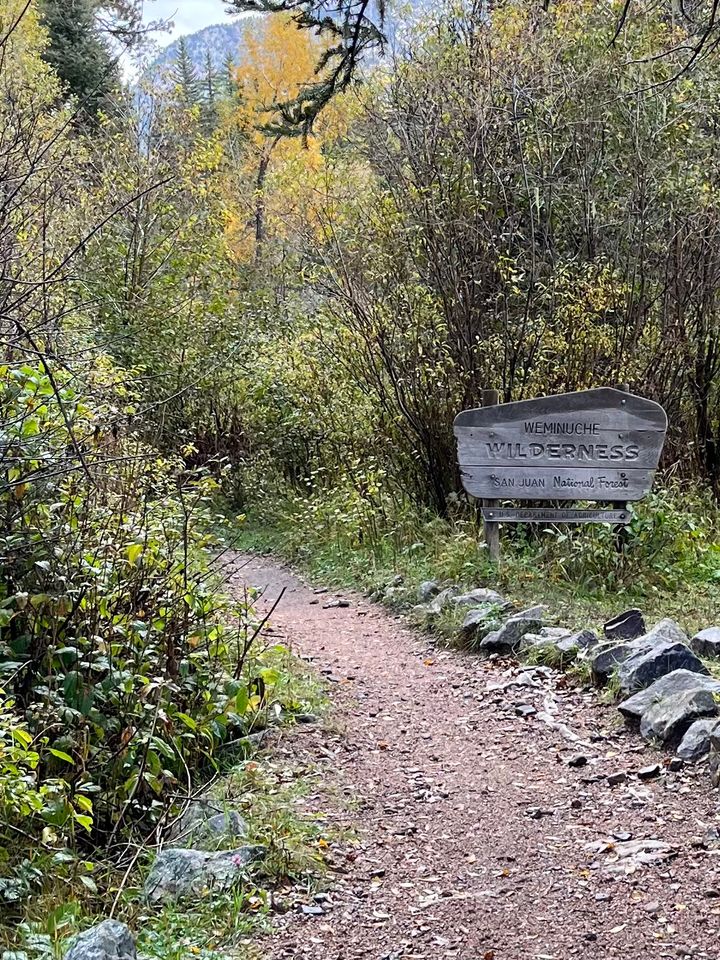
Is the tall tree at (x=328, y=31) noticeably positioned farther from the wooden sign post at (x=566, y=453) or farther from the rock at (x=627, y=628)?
the wooden sign post at (x=566, y=453)

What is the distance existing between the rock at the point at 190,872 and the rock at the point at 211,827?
5.2 inches

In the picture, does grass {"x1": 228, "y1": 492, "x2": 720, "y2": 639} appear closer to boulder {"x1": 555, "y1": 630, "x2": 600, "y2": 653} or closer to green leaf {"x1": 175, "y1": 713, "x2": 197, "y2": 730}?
boulder {"x1": 555, "y1": 630, "x2": 600, "y2": 653}

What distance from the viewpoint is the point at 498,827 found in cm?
400

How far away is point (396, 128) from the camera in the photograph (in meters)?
9.04

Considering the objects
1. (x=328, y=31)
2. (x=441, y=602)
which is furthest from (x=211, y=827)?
(x=441, y=602)

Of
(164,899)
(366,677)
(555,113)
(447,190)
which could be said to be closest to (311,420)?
(447,190)

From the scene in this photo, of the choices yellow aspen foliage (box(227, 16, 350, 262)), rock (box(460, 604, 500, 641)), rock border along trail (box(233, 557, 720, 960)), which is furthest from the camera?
yellow aspen foliage (box(227, 16, 350, 262))

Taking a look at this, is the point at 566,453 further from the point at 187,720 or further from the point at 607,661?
the point at 187,720

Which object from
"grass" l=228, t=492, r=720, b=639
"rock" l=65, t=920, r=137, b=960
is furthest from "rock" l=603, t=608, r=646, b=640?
"rock" l=65, t=920, r=137, b=960

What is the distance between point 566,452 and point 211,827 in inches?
188

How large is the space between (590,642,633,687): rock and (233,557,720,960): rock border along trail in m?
0.13

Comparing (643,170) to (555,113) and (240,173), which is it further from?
(240,173)

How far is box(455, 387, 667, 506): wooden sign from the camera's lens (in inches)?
297

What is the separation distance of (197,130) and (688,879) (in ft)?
51.0
